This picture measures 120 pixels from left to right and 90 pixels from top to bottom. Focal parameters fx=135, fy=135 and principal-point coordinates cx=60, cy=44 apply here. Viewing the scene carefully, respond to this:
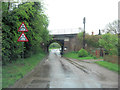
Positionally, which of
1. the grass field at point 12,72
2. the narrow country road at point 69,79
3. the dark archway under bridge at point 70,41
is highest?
the dark archway under bridge at point 70,41

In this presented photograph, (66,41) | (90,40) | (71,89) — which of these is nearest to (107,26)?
(90,40)

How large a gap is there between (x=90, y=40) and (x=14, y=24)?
83.4 feet

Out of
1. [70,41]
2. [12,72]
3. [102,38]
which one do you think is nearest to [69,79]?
[12,72]

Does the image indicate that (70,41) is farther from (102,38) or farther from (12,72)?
(12,72)

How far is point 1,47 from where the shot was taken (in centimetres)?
819

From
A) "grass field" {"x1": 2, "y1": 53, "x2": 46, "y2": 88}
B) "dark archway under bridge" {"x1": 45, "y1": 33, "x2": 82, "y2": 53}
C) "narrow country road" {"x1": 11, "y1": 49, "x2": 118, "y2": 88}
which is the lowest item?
"narrow country road" {"x1": 11, "y1": 49, "x2": 118, "y2": 88}

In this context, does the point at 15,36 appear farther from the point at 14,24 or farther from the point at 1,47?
the point at 1,47

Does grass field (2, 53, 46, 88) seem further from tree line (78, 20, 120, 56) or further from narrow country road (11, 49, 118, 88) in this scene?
tree line (78, 20, 120, 56)

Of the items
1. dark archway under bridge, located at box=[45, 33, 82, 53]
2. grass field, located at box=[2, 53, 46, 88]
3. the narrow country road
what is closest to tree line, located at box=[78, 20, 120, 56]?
dark archway under bridge, located at box=[45, 33, 82, 53]

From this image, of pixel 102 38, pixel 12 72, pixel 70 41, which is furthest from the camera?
pixel 70 41

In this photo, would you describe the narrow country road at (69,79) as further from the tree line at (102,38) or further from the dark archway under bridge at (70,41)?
the dark archway under bridge at (70,41)

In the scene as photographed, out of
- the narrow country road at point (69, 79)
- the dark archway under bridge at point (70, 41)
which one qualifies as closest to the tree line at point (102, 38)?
the dark archway under bridge at point (70, 41)

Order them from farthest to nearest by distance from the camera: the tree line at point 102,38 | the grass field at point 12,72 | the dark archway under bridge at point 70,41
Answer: the dark archway under bridge at point 70,41 → the tree line at point 102,38 → the grass field at point 12,72

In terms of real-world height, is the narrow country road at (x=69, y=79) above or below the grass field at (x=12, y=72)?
below
